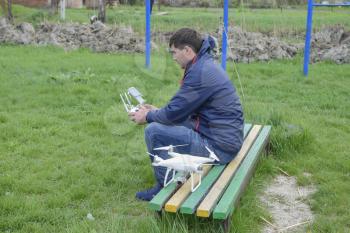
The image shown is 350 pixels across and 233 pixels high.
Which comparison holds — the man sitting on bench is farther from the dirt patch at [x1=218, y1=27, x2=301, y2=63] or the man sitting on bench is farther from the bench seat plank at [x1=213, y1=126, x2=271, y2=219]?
the dirt patch at [x1=218, y1=27, x2=301, y2=63]

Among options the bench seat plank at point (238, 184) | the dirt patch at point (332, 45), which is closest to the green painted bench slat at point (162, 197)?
the bench seat plank at point (238, 184)

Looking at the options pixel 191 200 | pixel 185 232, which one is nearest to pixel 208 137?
pixel 191 200

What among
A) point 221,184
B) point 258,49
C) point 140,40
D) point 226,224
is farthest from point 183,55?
point 140,40

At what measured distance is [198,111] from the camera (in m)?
4.15

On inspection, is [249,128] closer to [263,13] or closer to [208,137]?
[208,137]

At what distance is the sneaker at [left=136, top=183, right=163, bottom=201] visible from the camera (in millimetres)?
4379

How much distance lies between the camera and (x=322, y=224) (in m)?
3.96

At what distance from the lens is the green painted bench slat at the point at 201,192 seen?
3379mm

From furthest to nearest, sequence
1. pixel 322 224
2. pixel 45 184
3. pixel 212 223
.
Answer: pixel 45 184 < pixel 322 224 < pixel 212 223

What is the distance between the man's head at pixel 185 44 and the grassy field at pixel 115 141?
1278mm

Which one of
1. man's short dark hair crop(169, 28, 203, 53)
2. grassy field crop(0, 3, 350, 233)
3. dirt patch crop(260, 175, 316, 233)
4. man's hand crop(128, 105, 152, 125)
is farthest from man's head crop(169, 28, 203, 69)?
dirt patch crop(260, 175, 316, 233)

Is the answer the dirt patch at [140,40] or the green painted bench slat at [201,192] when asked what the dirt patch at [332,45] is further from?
the green painted bench slat at [201,192]

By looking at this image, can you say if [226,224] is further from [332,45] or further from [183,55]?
[332,45]

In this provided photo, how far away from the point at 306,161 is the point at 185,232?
7.87 ft
